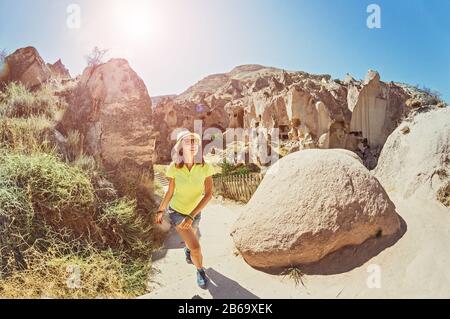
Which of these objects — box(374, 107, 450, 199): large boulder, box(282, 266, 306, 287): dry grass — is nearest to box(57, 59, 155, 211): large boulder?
box(282, 266, 306, 287): dry grass

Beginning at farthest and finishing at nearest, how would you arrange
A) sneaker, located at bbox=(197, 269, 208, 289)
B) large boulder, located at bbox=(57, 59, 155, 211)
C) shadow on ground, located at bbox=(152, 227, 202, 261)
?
large boulder, located at bbox=(57, 59, 155, 211)
shadow on ground, located at bbox=(152, 227, 202, 261)
sneaker, located at bbox=(197, 269, 208, 289)

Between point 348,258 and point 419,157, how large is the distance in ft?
8.06

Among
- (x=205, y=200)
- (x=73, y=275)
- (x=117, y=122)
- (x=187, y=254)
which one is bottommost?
(x=187, y=254)

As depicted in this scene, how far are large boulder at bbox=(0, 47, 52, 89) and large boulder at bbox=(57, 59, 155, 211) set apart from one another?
1380mm

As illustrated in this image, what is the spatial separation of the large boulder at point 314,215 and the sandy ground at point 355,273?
159 mm

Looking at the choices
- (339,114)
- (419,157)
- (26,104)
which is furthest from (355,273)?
(339,114)

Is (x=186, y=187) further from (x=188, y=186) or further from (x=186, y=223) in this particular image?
(x=186, y=223)

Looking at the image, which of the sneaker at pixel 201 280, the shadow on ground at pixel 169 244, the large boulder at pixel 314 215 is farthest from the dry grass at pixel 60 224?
the large boulder at pixel 314 215

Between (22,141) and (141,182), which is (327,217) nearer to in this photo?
(141,182)

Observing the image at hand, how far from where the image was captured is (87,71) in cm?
562

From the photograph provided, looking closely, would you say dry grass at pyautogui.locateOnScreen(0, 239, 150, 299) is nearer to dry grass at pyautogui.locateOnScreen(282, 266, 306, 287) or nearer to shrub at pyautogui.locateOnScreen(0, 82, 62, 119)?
dry grass at pyautogui.locateOnScreen(282, 266, 306, 287)

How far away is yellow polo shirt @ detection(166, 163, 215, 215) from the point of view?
2926mm

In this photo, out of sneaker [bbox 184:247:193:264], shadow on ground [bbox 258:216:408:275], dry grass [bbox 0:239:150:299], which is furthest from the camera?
sneaker [bbox 184:247:193:264]

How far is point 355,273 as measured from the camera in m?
3.36
